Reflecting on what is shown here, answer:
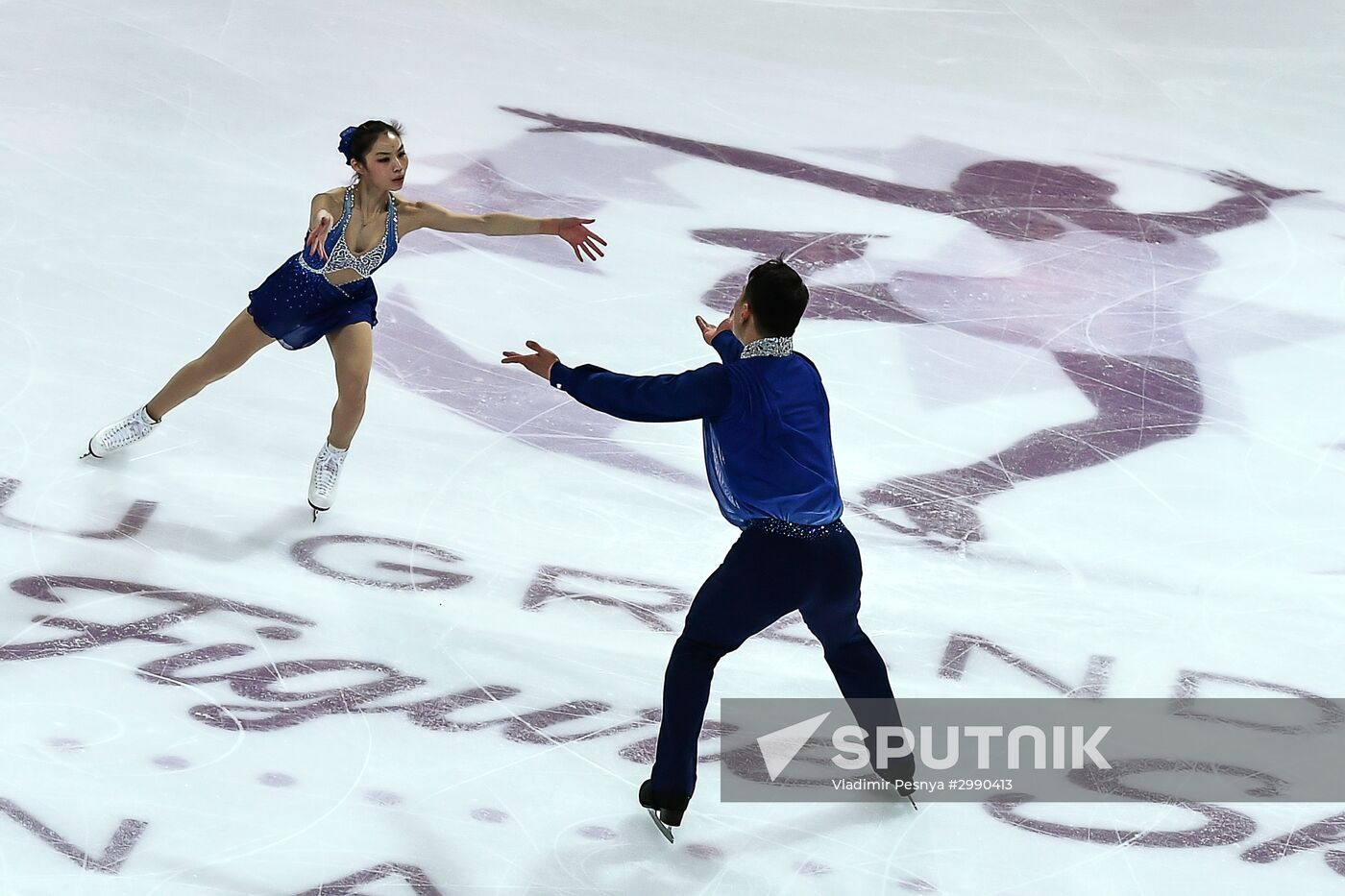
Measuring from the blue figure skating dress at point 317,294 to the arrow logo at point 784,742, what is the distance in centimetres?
175

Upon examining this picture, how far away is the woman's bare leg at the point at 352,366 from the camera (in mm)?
4340

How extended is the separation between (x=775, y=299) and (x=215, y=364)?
211 centimetres

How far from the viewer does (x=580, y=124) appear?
23.9ft

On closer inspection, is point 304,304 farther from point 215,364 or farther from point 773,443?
point 773,443

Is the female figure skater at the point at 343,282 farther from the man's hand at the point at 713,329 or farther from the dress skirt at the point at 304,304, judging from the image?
the man's hand at the point at 713,329

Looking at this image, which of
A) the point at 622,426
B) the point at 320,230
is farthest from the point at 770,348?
the point at 622,426

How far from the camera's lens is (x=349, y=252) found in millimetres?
4230

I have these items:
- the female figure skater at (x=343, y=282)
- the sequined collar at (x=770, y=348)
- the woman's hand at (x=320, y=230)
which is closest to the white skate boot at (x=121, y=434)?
the female figure skater at (x=343, y=282)

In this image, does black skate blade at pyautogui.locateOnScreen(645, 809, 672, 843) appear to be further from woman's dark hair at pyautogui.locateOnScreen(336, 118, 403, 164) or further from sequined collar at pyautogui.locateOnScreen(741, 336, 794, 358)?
woman's dark hair at pyautogui.locateOnScreen(336, 118, 403, 164)

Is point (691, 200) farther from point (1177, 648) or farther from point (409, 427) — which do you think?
point (1177, 648)

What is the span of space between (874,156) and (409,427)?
3385 millimetres

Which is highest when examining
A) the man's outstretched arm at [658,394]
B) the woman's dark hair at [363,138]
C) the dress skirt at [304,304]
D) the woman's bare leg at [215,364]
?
the woman's dark hair at [363,138]

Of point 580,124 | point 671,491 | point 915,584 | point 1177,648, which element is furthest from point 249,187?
point 1177,648

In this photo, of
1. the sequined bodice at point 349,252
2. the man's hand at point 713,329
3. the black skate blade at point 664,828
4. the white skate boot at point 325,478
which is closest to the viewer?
the black skate blade at point 664,828
